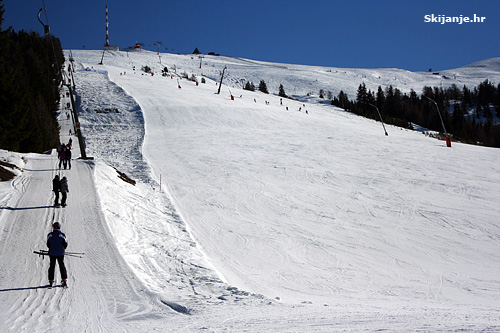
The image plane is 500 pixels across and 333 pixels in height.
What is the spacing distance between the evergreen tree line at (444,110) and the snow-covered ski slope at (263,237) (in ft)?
174

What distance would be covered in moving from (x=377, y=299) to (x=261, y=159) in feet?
61.8

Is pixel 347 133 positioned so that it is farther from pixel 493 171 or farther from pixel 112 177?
pixel 112 177

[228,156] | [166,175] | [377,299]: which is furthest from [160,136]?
[377,299]

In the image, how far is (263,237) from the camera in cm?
1559

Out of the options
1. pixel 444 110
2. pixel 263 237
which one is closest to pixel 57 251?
pixel 263 237

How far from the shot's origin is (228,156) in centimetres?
2927

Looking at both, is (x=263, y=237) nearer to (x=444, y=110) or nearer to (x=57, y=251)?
(x=57, y=251)

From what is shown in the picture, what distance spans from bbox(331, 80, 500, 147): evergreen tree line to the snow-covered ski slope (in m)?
53.1

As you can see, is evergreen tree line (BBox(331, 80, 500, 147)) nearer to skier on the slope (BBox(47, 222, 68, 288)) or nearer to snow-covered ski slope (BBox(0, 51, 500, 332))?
snow-covered ski slope (BBox(0, 51, 500, 332))

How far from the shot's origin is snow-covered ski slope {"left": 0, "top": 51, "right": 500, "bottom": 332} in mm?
7848

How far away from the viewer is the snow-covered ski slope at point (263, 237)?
7.85m

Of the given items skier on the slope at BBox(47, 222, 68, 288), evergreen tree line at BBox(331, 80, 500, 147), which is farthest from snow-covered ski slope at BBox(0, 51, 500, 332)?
evergreen tree line at BBox(331, 80, 500, 147)

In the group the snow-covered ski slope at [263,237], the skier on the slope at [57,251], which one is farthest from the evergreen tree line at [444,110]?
the skier on the slope at [57,251]

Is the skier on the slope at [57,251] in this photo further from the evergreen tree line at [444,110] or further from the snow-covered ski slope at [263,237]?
the evergreen tree line at [444,110]
